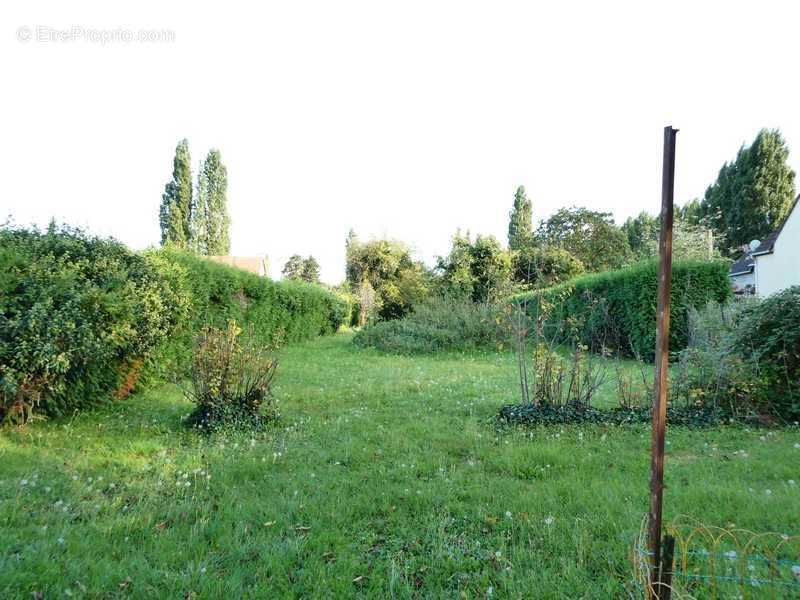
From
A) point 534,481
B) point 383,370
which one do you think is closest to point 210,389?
point 534,481

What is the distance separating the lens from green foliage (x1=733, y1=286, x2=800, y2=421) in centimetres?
528

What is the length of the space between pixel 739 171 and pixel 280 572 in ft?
135

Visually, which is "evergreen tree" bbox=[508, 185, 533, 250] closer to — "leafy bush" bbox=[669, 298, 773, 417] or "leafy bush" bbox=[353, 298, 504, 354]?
"leafy bush" bbox=[353, 298, 504, 354]

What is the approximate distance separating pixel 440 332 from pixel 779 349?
973 centimetres

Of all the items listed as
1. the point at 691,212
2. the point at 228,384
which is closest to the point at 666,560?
the point at 228,384

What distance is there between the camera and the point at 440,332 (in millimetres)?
14633

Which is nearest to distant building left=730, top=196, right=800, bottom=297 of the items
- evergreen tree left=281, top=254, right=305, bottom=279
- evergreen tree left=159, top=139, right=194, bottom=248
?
evergreen tree left=159, top=139, right=194, bottom=248

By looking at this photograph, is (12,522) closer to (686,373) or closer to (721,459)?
(721,459)

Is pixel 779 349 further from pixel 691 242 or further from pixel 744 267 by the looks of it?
pixel 744 267

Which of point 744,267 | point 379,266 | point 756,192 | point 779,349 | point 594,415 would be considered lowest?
point 594,415

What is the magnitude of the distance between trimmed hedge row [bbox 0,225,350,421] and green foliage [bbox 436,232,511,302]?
12.0 meters

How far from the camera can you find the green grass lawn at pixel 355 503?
2330 millimetres

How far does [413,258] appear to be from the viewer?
98.7 ft

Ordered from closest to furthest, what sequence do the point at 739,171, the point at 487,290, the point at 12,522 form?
the point at 12,522
the point at 487,290
the point at 739,171
